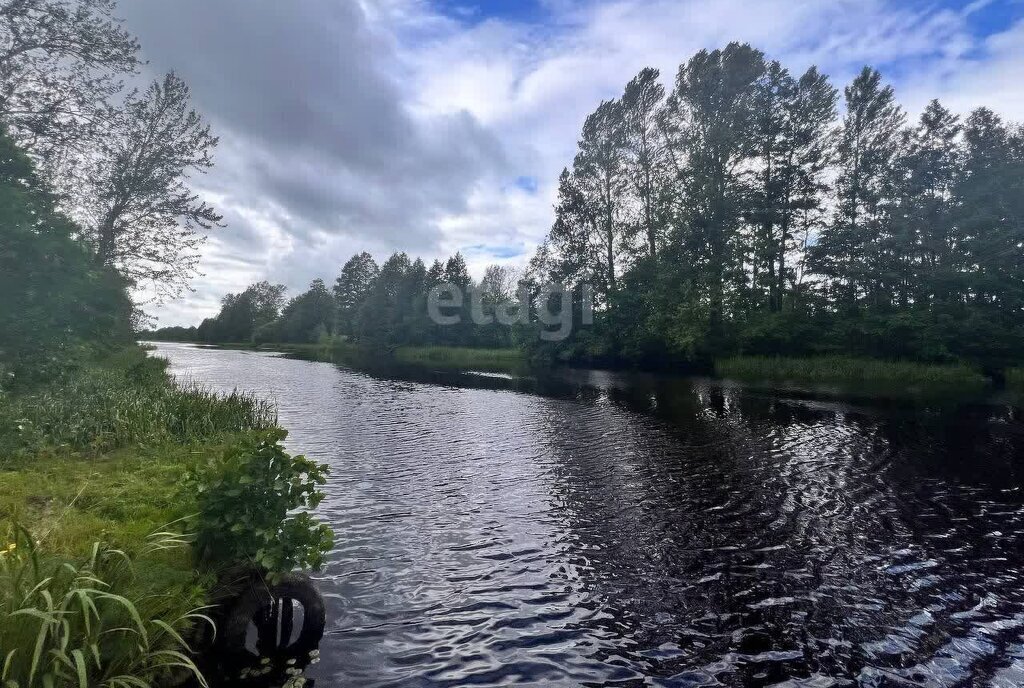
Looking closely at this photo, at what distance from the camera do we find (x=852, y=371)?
32812mm

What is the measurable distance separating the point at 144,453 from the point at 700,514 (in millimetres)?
10542

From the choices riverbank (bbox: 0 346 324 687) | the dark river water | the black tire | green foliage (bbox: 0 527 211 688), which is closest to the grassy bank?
the dark river water

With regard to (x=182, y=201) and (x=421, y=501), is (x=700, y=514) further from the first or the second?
(x=182, y=201)

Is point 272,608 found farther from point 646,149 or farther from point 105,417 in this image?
point 646,149

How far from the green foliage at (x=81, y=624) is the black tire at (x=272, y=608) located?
53 cm

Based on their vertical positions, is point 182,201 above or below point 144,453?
above

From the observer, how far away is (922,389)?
27703mm

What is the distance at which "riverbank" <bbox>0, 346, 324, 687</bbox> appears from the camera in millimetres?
2918

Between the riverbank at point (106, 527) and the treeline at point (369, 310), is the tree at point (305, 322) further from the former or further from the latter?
the riverbank at point (106, 527)

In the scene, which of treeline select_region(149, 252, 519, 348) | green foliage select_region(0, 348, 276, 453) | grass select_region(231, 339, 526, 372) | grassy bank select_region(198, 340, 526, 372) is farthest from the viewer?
treeline select_region(149, 252, 519, 348)

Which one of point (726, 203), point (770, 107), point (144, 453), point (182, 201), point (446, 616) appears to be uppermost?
point (770, 107)

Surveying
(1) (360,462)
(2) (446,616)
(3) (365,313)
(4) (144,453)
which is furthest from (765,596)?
(3) (365,313)

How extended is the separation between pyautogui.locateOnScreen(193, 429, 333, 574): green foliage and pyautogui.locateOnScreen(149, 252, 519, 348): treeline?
5466cm

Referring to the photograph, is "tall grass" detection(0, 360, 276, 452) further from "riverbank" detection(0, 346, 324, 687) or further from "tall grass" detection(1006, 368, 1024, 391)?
"tall grass" detection(1006, 368, 1024, 391)
